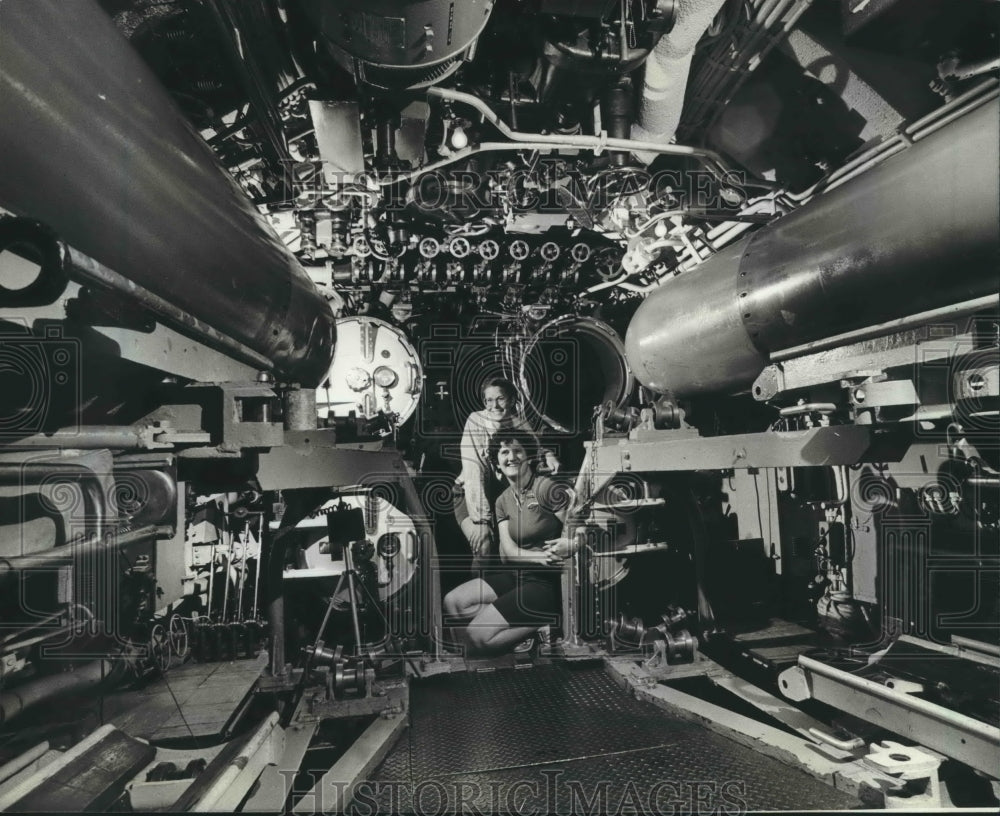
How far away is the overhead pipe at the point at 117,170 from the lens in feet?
4.86

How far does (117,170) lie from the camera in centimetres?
178

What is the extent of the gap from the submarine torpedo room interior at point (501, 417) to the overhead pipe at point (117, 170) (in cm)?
1

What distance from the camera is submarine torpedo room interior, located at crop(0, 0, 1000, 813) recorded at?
6.03 ft

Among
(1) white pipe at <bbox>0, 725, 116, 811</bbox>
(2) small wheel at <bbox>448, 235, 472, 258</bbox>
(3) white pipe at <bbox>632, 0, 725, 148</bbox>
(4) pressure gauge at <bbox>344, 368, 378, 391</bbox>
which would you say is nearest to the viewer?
(1) white pipe at <bbox>0, 725, 116, 811</bbox>

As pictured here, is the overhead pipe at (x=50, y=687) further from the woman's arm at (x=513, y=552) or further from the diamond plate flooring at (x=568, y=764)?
the woman's arm at (x=513, y=552)

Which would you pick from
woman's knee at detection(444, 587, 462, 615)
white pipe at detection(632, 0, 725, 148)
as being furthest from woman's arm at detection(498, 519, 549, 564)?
white pipe at detection(632, 0, 725, 148)

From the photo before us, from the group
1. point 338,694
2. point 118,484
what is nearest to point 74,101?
point 118,484

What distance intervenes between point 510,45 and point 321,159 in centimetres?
159

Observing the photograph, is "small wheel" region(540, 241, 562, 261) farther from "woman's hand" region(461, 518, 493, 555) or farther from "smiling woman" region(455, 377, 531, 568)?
"woman's hand" region(461, 518, 493, 555)

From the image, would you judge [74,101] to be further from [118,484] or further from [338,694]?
[338,694]

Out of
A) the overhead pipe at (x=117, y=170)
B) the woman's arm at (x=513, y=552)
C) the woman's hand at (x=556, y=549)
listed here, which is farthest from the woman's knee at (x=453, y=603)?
the overhead pipe at (x=117, y=170)

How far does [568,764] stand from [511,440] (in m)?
3.51

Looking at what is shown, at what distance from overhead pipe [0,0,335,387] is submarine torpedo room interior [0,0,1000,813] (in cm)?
1

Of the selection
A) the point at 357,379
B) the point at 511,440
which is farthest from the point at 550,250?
the point at 357,379
